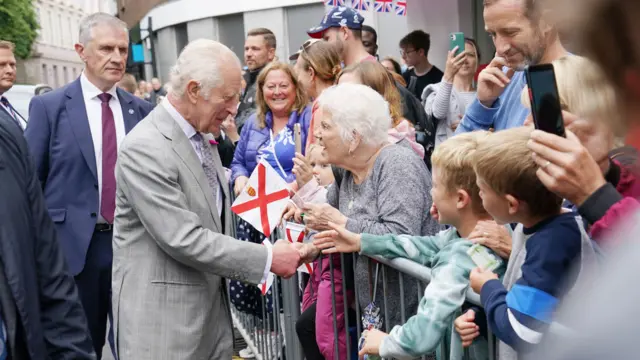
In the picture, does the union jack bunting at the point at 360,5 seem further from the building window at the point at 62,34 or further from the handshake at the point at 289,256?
the building window at the point at 62,34

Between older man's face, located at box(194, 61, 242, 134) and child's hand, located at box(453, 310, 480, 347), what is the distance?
5.22ft

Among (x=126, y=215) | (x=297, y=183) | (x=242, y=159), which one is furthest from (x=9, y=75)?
(x=126, y=215)

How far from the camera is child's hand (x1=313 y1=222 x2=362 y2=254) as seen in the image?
343 centimetres

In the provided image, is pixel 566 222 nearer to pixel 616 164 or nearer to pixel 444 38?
pixel 616 164

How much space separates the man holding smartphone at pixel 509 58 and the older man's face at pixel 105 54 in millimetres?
2336

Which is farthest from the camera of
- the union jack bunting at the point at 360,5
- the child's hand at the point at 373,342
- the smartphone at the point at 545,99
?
the union jack bunting at the point at 360,5

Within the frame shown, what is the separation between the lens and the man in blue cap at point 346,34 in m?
6.19

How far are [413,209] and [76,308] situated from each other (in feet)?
4.83

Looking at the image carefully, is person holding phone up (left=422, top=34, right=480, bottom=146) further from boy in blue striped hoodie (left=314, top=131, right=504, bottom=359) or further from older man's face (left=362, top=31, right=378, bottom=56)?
boy in blue striped hoodie (left=314, top=131, right=504, bottom=359)

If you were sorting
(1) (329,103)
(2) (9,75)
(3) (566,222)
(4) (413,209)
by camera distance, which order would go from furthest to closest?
(2) (9,75)
(1) (329,103)
(4) (413,209)
(3) (566,222)

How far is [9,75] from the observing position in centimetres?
764

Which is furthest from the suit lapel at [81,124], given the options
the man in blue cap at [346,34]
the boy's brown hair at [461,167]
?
the boy's brown hair at [461,167]

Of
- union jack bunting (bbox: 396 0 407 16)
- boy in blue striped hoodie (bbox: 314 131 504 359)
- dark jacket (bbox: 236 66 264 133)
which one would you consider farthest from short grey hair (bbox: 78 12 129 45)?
union jack bunting (bbox: 396 0 407 16)

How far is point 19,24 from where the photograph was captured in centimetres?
5091
